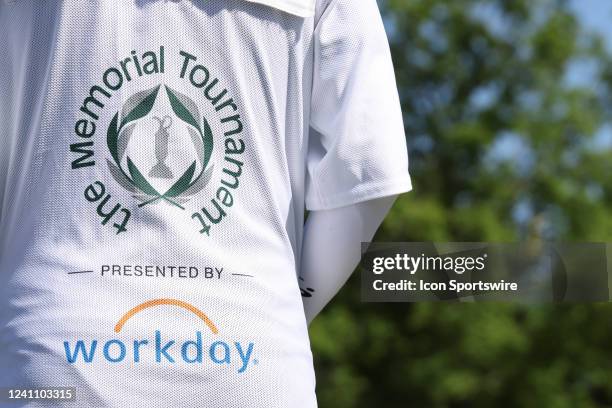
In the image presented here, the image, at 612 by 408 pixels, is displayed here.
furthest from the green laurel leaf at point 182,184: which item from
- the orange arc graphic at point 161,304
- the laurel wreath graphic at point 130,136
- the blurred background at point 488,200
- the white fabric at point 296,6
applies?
the blurred background at point 488,200

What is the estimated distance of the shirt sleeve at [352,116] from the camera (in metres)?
1.43

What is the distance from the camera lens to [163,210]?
131cm

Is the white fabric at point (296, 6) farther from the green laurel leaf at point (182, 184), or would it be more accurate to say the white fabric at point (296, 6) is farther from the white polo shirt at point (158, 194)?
the green laurel leaf at point (182, 184)

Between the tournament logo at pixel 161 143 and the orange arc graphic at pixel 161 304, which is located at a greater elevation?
the tournament logo at pixel 161 143

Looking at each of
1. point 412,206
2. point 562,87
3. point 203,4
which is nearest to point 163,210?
point 203,4

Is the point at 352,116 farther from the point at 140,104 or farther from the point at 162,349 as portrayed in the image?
the point at 162,349

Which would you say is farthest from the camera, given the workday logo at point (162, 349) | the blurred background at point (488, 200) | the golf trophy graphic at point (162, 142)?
the blurred background at point (488, 200)

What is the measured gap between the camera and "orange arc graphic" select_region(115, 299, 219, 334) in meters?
1.25

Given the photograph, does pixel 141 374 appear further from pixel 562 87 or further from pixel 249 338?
pixel 562 87

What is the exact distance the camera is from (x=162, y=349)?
1.26 meters

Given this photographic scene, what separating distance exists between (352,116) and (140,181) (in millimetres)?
313

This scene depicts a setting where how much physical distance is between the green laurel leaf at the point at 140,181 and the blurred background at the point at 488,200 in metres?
12.4

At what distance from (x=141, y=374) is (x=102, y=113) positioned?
34cm

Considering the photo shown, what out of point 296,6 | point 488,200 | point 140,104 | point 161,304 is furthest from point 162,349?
point 488,200
